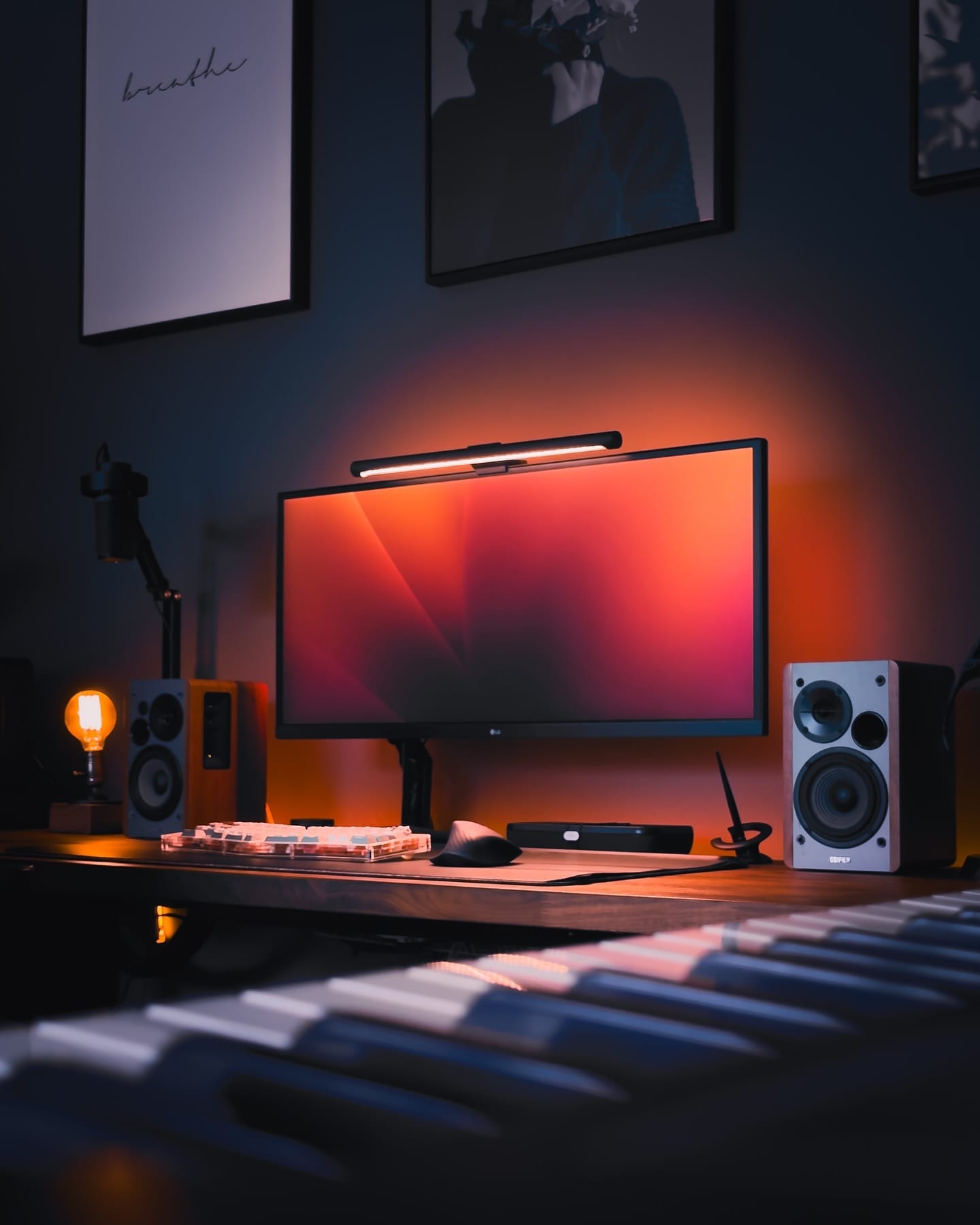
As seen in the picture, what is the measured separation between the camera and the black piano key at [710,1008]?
205 millimetres

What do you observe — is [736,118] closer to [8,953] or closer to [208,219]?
[208,219]

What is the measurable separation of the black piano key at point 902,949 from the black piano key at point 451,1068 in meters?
0.11

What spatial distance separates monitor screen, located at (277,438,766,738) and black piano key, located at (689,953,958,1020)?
1749 mm

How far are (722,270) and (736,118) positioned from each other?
0.27m

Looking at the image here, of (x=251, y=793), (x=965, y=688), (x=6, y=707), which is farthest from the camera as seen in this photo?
(x=6, y=707)

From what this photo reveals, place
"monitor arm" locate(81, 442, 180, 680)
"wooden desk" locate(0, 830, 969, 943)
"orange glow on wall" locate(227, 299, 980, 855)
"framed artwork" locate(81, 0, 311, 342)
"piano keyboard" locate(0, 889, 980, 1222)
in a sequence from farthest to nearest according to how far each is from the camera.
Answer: "framed artwork" locate(81, 0, 311, 342), "monitor arm" locate(81, 442, 180, 680), "orange glow on wall" locate(227, 299, 980, 855), "wooden desk" locate(0, 830, 969, 943), "piano keyboard" locate(0, 889, 980, 1222)

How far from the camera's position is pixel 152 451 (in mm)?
3055

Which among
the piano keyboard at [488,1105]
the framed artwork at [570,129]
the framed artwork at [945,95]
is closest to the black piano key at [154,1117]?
the piano keyboard at [488,1105]

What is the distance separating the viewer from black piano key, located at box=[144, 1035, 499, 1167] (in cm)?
16

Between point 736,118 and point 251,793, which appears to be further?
point 251,793

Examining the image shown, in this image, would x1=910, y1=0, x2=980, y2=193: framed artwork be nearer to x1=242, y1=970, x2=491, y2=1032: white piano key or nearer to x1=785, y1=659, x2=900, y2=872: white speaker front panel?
x1=785, y1=659, x2=900, y2=872: white speaker front panel

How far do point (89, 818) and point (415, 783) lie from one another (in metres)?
0.69

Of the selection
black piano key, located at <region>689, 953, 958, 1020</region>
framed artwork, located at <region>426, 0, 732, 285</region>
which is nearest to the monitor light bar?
framed artwork, located at <region>426, 0, 732, 285</region>

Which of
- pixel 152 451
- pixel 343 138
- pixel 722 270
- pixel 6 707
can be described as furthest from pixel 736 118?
pixel 6 707
